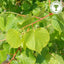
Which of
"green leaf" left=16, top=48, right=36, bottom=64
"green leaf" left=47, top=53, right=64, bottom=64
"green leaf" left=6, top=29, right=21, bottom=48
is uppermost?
"green leaf" left=6, top=29, right=21, bottom=48

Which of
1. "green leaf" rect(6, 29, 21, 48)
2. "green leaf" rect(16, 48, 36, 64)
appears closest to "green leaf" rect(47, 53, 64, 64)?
"green leaf" rect(16, 48, 36, 64)

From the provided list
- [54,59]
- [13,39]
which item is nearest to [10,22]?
[13,39]

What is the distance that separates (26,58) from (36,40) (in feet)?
0.56

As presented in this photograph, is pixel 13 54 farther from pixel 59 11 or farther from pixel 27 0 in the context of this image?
pixel 27 0

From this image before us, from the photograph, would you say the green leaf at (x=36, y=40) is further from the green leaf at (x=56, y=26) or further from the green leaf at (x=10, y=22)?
the green leaf at (x=10, y=22)

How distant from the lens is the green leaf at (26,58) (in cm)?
72

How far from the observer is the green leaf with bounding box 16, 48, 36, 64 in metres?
0.72

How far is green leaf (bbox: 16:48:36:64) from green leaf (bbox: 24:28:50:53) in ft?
0.46

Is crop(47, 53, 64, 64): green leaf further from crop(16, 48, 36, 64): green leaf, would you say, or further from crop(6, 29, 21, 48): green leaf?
crop(6, 29, 21, 48): green leaf

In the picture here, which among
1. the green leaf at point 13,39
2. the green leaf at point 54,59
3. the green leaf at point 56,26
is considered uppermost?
the green leaf at point 56,26

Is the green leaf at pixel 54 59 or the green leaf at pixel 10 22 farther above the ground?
the green leaf at pixel 10 22

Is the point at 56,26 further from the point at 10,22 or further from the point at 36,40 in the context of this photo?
the point at 10,22

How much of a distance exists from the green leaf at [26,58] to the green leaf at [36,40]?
14 cm

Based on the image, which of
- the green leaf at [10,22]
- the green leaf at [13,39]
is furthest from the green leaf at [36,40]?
the green leaf at [10,22]
